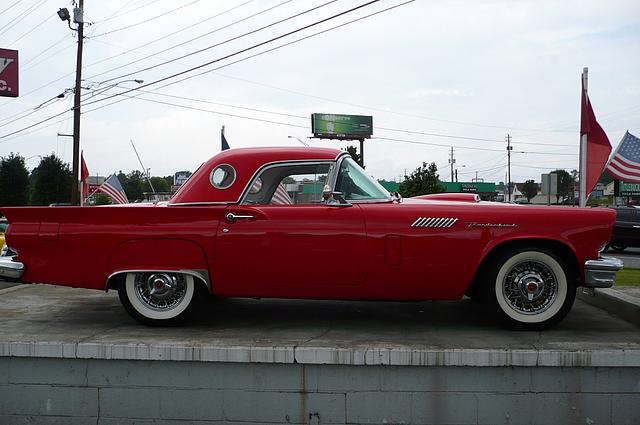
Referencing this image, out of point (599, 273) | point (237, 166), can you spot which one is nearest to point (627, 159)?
point (599, 273)

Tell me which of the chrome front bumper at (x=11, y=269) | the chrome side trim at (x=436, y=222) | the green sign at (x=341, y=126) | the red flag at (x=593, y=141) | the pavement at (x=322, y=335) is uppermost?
the green sign at (x=341, y=126)

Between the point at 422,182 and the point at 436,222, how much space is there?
117 feet

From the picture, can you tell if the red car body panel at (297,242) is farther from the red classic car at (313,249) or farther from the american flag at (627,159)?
the american flag at (627,159)

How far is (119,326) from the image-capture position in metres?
4.78

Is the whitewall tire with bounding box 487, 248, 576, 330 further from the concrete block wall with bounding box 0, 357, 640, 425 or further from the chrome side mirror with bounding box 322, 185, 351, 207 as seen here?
the chrome side mirror with bounding box 322, 185, 351, 207

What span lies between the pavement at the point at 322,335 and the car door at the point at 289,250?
14.7 inches

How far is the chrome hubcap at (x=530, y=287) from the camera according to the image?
14.6ft

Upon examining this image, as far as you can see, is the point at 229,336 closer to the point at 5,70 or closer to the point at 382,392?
the point at 382,392

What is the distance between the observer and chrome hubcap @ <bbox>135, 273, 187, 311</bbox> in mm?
4660

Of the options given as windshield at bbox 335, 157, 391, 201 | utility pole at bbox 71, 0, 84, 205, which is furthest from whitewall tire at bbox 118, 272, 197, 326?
utility pole at bbox 71, 0, 84, 205

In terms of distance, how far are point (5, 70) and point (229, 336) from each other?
1291cm

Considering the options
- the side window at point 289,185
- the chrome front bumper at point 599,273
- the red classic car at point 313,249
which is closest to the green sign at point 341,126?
the side window at point 289,185

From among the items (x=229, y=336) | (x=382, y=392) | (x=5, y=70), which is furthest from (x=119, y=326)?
(x=5, y=70)

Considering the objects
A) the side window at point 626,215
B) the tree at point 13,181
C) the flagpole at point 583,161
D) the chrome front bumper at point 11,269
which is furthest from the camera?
the tree at point 13,181
